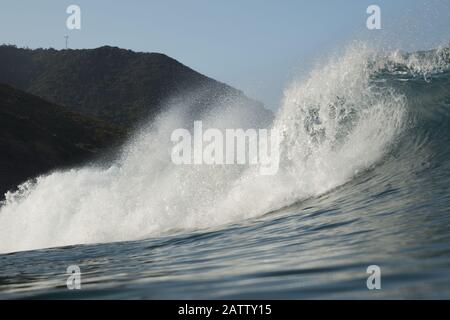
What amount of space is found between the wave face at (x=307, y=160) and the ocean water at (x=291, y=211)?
39 mm

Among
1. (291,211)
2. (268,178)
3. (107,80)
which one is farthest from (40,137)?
(107,80)

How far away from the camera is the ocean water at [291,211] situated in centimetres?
390

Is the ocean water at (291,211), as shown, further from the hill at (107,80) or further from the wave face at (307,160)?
the hill at (107,80)

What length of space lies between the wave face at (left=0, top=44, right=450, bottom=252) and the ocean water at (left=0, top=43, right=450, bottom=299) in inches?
1.5

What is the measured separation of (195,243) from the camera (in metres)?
6.96

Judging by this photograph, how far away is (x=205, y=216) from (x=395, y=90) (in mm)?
5334

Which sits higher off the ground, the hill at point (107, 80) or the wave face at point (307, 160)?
the hill at point (107, 80)

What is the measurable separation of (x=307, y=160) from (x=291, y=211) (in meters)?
2.57

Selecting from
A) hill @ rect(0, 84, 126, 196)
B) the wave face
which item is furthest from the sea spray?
hill @ rect(0, 84, 126, 196)

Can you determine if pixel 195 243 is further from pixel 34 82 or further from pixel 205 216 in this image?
pixel 34 82

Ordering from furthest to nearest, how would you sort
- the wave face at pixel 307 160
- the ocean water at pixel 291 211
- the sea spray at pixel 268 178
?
the sea spray at pixel 268 178 < the wave face at pixel 307 160 < the ocean water at pixel 291 211

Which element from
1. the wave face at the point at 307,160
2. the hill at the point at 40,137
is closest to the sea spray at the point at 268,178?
the wave face at the point at 307,160

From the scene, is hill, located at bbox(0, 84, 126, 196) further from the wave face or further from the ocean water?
the wave face

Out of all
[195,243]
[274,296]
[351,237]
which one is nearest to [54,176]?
[195,243]
